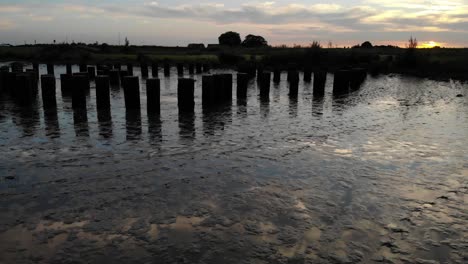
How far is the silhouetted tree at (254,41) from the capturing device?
81.6 meters

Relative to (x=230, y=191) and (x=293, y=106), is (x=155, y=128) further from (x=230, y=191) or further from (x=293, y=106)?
(x=293, y=106)

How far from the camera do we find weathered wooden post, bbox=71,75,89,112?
11.9 meters

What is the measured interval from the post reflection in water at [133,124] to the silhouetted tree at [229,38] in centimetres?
7929

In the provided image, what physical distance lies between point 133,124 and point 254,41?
75.6m

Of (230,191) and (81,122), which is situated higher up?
(81,122)

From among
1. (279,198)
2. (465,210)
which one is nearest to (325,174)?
(279,198)

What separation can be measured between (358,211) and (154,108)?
25.5ft

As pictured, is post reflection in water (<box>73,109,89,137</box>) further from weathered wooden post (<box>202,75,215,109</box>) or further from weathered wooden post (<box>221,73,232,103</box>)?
weathered wooden post (<box>221,73,232,103</box>)

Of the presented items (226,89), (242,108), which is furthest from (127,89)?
(226,89)

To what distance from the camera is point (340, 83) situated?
18609mm

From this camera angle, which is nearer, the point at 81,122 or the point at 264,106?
the point at 81,122

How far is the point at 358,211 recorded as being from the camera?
500 centimetres

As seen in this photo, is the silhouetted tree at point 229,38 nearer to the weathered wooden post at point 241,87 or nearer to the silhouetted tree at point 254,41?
the silhouetted tree at point 254,41

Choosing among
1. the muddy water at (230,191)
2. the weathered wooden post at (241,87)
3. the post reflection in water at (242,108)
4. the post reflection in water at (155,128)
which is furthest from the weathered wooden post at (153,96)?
the weathered wooden post at (241,87)
